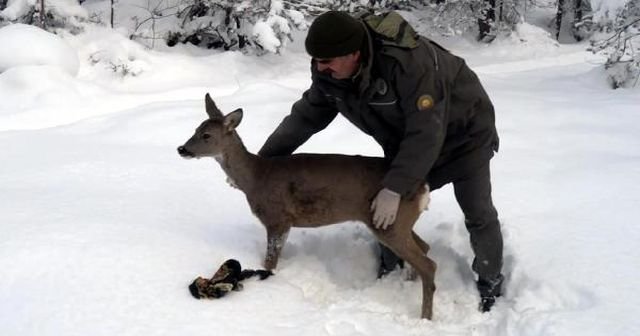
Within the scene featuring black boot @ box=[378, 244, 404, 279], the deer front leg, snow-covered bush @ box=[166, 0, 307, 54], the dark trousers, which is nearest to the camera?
the dark trousers

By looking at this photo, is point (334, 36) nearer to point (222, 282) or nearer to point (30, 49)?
point (222, 282)

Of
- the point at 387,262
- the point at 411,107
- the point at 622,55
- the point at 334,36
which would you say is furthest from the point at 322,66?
the point at 622,55

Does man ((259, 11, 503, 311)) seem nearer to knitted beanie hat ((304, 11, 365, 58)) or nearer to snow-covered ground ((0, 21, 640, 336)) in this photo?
knitted beanie hat ((304, 11, 365, 58))

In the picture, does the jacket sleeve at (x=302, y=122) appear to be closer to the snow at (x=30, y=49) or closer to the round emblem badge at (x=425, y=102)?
the round emblem badge at (x=425, y=102)

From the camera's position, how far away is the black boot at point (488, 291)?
4152 mm

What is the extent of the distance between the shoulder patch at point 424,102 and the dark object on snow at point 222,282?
4.96 feet

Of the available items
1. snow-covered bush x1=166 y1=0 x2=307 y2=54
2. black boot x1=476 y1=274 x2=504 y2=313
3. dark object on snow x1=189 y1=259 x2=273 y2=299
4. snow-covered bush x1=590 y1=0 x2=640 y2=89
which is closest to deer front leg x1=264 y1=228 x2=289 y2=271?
dark object on snow x1=189 y1=259 x2=273 y2=299

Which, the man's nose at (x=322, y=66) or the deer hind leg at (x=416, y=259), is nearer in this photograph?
the man's nose at (x=322, y=66)

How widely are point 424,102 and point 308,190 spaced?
3.61 ft

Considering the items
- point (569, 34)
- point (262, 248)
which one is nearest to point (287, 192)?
point (262, 248)

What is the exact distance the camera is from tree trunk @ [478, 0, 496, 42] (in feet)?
63.3

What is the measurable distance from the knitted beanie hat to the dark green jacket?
0.19 meters

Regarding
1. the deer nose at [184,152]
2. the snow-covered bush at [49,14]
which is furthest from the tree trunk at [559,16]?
the deer nose at [184,152]

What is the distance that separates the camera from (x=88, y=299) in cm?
351
